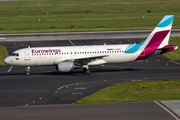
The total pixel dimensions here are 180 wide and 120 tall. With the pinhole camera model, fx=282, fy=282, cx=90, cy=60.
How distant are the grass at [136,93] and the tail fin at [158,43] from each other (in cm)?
798

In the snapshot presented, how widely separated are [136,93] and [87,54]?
14.1 metres

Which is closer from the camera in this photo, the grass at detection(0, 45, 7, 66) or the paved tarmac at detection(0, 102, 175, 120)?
the paved tarmac at detection(0, 102, 175, 120)

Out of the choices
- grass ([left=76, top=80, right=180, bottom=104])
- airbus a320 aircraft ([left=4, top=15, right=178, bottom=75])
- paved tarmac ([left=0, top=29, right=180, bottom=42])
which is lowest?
grass ([left=76, top=80, right=180, bottom=104])

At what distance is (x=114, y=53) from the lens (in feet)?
141

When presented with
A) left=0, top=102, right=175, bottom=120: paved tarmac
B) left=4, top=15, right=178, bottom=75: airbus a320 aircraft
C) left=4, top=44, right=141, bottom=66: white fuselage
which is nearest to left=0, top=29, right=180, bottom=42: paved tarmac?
left=4, top=15, right=178, bottom=75: airbus a320 aircraft

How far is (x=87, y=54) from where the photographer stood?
141ft

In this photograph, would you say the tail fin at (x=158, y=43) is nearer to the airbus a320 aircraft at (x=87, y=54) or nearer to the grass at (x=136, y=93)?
the airbus a320 aircraft at (x=87, y=54)

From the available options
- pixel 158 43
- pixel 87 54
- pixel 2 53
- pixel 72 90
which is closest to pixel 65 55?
pixel 87 54

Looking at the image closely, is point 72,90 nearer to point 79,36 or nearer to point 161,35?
point 161,35

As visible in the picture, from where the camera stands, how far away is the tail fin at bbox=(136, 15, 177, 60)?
43.0 meters

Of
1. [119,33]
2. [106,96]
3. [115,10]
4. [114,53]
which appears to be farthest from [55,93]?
[115,10]

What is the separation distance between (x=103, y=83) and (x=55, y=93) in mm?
7333

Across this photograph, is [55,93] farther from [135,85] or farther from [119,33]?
[119,33]

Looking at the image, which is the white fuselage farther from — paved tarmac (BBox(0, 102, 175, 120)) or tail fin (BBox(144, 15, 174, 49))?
paved tarmac (BBox(0, 102, 175, 120))
